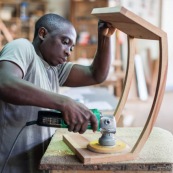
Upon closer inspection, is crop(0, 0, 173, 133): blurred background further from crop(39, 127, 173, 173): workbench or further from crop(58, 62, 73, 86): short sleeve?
crop(39, 127, 173, 173): workbench

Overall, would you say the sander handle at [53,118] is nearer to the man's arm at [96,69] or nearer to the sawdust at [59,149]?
the sawdust at [59,149]

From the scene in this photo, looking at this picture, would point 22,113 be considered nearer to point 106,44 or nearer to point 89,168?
point 89,168

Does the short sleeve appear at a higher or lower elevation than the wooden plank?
higher

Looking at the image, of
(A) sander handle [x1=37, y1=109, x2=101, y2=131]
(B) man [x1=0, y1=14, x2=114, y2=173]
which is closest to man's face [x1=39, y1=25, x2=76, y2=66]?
(B) man [x1=0, y1=14, x2=114, y2=173]

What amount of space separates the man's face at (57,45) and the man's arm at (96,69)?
0.50ft

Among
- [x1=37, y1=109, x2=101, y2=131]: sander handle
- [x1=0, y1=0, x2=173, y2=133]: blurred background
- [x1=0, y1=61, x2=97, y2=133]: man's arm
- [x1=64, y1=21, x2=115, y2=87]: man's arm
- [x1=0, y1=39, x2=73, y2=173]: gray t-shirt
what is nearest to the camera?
→ [x1=0, y1=61, x2=97, y2=133]: man's arm

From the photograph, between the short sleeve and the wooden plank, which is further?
the short sleeve

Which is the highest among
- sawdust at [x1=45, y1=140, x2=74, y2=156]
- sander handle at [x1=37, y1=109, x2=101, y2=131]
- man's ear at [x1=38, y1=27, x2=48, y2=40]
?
man's ear at [x1=38, y1=27, x2=48, y2=40]

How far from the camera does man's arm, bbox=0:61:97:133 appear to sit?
→ 1.04 meters

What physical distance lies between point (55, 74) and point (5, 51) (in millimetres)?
338

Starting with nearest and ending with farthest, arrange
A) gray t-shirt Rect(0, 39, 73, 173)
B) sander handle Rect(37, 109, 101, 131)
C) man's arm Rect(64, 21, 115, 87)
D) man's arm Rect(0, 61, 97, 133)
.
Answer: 1. man's arm Rect(0, 61, 97, 133)
2. sander handle Rect(37, 109, 101, 131)
3. gray t-shirt Rect(0, 39, 73, 173)
4. man's arm Rect(64, 21, 115, 87)

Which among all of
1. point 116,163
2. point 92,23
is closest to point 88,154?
point 116,163

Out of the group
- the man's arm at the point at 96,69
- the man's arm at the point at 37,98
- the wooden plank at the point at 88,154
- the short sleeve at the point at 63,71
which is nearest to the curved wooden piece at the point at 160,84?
the wooden plank at the point at 88,154

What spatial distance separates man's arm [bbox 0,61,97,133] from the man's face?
30 cm
